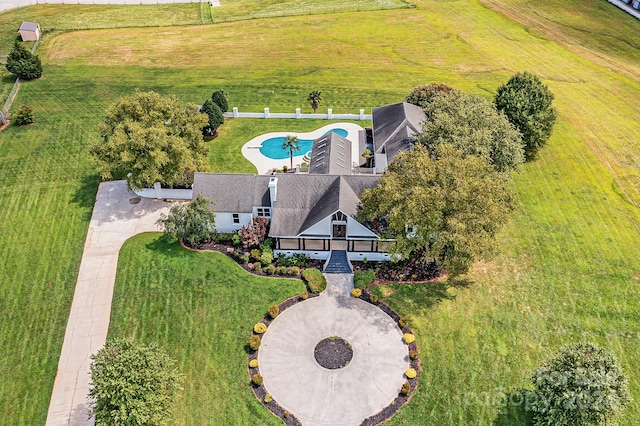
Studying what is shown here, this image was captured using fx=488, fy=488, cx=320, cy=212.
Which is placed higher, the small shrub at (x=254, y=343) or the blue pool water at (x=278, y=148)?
the blue pool water at (x=278, y=148)

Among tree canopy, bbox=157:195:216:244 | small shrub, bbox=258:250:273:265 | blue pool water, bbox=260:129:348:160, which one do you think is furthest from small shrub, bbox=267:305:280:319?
blue pool water, bbox=260:129:348:160

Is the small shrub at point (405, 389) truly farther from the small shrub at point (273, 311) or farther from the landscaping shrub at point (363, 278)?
the small shrub at point (273, 311)

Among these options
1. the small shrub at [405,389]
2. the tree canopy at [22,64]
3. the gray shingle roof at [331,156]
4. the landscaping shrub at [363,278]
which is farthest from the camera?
the tree canopy at [22,64]

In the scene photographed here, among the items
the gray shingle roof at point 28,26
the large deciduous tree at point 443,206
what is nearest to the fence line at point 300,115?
the large deciduous tree at point 443,206

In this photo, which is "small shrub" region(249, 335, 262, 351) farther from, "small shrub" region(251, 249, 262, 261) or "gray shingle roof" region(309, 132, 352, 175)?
"gray shingle roof" region(309, 132, 352, 175)

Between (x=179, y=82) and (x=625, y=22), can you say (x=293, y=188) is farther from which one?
(x=625, y=22)

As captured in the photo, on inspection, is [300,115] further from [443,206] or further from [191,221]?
[443,206]

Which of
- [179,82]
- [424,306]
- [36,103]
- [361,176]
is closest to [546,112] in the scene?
[361,176]
